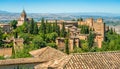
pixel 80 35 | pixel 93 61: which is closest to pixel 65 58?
pixel 93 61

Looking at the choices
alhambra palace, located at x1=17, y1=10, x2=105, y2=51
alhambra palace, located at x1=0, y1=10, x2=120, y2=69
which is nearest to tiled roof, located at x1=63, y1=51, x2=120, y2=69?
alhambra palace, located at x1=0, y1=10, x2=120, y2=69

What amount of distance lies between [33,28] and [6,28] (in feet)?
36.8

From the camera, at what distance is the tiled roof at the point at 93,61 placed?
503 inches

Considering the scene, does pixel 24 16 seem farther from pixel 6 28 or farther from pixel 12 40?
pixel 12 40

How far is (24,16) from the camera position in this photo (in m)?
67.1

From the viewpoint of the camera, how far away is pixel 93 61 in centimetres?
1320

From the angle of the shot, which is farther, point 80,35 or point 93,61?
point 80,35

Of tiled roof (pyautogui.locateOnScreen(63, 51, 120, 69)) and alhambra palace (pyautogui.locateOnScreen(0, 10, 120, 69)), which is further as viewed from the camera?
alhambra palace (pyautogui.locateOnScreen(0, 10, 120, 69))

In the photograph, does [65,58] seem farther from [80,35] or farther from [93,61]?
[80,35]

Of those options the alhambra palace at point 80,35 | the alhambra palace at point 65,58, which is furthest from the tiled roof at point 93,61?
the alhambra palace at point 80,35

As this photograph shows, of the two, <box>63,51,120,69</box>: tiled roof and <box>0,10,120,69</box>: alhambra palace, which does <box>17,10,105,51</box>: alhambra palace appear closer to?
<box>0,10,120,69</box>: alhambra palace

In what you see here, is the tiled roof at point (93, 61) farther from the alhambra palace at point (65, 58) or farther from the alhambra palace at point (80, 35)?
the alhambra palace at point (80, 35)

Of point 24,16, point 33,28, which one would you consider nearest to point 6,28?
point 24,16

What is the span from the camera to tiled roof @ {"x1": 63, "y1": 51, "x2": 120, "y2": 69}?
12.8 m
